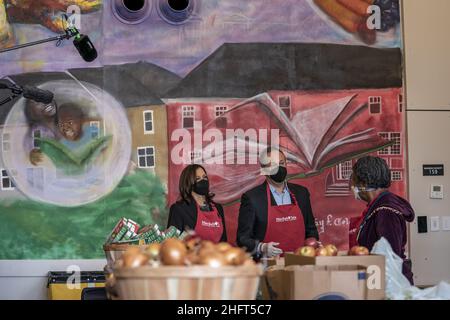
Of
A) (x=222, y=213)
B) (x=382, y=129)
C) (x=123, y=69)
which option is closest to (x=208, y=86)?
(x=123, y=69)

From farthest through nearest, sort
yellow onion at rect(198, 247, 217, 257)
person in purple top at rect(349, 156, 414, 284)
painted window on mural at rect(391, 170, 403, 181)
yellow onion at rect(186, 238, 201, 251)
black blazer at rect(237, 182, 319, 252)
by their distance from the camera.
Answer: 1. painted window on mural at rect(391, 170, 403, 181)
2. black blazer at rect(237, 182, 319, 252)
3. person in purple top at rect(349, 156, 414, 284)
4. yellow onion at rect(186, 238, 201, 251)
5. yellow onion at rect(198, 247, 217, 257)

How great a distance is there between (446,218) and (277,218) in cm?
176

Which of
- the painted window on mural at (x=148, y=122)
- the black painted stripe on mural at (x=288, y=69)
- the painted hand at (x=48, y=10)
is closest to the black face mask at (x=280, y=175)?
the black painted stripe on mural at (x=288, y=69)

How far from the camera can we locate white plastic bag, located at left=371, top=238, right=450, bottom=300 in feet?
10.2

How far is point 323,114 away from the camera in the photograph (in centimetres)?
646

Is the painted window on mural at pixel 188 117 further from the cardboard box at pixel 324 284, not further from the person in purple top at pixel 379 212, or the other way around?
the cardboard box at pixel 324 284

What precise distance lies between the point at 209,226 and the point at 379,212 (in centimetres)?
178

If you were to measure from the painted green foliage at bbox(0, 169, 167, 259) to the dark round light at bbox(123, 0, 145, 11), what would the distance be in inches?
55.7

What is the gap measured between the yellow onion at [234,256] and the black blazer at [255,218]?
2536mm

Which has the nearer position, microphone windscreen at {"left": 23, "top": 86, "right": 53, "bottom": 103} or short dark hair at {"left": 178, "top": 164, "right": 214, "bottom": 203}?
short dark hair at {"left": 178, "top": 164, "right": 214, "bottom": 203}

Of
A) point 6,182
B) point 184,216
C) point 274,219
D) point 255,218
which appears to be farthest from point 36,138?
point 274,219

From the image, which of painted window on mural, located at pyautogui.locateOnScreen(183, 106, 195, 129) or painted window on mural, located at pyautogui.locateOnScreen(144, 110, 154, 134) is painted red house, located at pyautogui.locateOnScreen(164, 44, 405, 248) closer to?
painted window on mural, located at pyautogui.locateOnScreen(183, 106, 195, 129)

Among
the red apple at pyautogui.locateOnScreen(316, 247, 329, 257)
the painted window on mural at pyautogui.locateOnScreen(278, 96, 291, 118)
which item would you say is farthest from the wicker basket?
the painted window on mural at pyautogui.locateOnScreen(278, 96, 291, 118)
